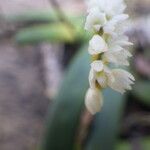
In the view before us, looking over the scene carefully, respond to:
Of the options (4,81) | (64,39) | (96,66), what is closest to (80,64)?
(64,39)

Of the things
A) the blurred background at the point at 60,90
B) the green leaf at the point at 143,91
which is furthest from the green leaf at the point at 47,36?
the green leaf at the point at 143,91

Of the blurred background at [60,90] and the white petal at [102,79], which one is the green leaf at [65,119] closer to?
the blurred background at [60,90]

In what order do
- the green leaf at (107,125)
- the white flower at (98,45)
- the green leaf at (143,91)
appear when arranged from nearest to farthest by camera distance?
the white flower at (98,45), the green leaf at (107,125), the green leaf at (143,91)

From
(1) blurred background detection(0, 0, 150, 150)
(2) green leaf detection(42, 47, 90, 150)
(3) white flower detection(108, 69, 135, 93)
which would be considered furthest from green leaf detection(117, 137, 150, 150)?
(3) white flower detection(108, 69, 135, 93)

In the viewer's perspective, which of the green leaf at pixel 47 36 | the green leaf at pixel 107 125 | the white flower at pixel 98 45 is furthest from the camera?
the green leaf at pixel 47 36

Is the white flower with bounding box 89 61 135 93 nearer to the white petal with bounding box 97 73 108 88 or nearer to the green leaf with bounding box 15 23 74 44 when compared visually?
the white petal with bounding box 97 73 108 88

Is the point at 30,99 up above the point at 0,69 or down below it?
below

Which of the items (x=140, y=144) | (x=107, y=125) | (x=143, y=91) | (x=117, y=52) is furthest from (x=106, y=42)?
(x=143, y=91)

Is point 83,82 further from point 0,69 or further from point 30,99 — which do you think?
point 0,69
